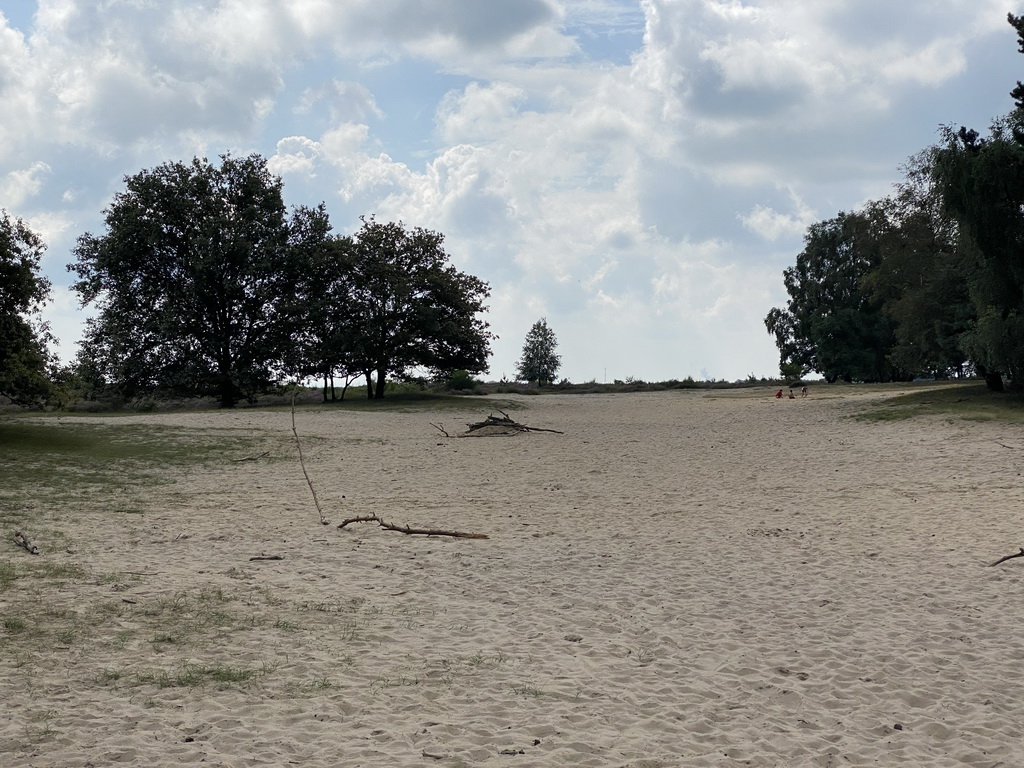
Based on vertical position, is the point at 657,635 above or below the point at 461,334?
below

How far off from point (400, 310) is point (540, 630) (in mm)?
38075

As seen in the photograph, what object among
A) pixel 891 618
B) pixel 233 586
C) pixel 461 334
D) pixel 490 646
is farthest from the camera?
pixel 461 334

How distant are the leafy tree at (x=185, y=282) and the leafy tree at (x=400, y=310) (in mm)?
3340

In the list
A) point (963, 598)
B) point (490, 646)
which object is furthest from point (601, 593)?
point (963, 598)

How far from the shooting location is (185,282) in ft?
137

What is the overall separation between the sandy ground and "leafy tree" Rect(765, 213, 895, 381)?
154ft

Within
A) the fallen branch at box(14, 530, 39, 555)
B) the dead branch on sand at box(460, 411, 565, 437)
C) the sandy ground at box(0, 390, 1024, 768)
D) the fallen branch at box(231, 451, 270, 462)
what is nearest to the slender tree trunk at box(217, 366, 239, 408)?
the dead branch on sand at box(460, 411, 565, 437)

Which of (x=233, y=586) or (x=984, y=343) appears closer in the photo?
(x=233, y=586)

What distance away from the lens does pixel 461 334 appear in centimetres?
4531

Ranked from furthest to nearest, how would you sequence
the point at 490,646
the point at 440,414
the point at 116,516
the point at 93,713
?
the point at 440,414 < the point at 116,516 < the point at 490,646 < the point at 93,713

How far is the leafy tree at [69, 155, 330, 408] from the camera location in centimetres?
4097

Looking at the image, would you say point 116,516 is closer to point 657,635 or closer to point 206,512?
point 206,512

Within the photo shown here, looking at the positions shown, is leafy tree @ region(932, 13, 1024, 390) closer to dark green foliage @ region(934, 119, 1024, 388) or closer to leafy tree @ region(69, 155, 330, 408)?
dark green foliage @ region(934, 119, 1024, 388)

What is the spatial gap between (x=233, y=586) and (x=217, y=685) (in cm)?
303
